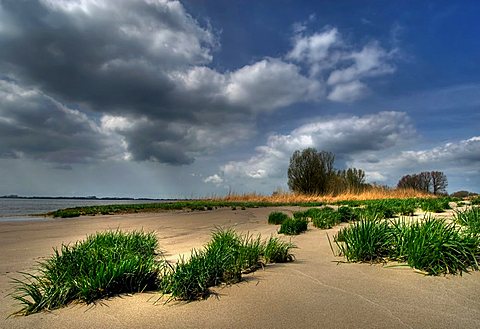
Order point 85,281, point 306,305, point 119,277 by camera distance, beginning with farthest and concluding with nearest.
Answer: point 119,277
point 85,281
point 306,305

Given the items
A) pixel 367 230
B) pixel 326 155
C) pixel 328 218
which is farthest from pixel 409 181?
pixel 367 230

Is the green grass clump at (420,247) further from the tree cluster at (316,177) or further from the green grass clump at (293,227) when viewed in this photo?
the tree cluster at (316,177)

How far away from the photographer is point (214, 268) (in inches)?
139

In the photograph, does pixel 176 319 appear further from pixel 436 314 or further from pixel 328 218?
pixel 328 218

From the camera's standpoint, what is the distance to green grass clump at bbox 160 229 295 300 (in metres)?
3.17

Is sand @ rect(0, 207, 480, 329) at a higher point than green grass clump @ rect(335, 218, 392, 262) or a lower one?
lower

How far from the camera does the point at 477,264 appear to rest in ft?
12.7

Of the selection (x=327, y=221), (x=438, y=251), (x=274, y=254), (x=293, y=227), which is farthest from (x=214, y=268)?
(x=327, y=221)

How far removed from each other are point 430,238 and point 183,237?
570cm

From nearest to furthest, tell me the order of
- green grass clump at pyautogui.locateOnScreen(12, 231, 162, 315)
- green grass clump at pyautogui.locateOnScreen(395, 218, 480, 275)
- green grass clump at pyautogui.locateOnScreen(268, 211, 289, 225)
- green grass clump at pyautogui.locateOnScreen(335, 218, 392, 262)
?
green grass clump at pyautogui.locateOnScreen(12, 231, 162, 315) < green grass clump at pyautogui.locateOnScreen(395, 218, 480, 275) < green grass clump at pyautogui.locateOnScreen(335, 218, 392, 262) < green grass clump at pyautogui.locateOnScreen(268, 211, 289, 225)

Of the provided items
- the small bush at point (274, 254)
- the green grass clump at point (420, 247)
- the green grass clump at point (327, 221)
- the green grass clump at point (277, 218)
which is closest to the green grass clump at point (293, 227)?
the green grass clump at point (327, 221)

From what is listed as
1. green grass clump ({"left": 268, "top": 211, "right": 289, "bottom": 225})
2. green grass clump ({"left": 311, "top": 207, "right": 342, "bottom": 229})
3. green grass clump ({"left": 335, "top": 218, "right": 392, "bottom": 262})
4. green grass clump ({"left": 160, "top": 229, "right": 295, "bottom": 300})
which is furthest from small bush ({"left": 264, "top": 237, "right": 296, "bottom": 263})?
green grass clump ({"left": 268, "top": 211, "right": 289, "bottom": 225})

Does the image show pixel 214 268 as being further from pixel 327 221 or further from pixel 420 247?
pixel 327 221

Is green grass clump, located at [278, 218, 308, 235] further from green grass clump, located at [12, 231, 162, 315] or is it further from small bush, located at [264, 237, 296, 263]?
green grass clump, located at [12, 231, 162, 315]
